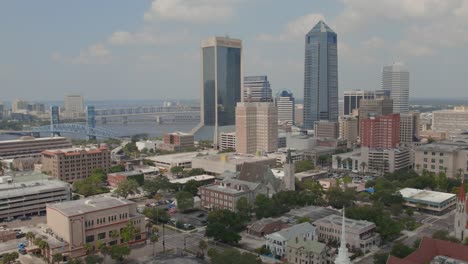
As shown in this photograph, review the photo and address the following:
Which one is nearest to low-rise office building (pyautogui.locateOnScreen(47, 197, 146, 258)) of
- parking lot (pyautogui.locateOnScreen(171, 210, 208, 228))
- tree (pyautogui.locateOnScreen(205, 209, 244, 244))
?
parking lot (pyautogui.locateOnScreen(171, 210, 208, 228))

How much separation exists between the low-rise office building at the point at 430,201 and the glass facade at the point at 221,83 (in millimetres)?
76035

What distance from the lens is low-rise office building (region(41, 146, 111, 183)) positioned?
65.5 metres

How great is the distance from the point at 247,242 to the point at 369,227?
11.3m

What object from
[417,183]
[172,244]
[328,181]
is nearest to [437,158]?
[417,183]

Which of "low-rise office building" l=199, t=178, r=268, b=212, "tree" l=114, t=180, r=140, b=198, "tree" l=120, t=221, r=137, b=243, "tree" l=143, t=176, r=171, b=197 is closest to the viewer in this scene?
"tree" l=120, t=221, r=137, b=243

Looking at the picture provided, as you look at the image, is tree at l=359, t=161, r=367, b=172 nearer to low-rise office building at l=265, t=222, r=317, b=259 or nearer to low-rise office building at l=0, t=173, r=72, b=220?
low-rise office building at l=265, t=222, r=317, b=259

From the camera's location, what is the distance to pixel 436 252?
27812mm

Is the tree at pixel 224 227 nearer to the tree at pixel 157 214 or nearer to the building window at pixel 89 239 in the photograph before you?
the tree at pixel 157 214

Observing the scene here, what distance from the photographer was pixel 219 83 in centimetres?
12144

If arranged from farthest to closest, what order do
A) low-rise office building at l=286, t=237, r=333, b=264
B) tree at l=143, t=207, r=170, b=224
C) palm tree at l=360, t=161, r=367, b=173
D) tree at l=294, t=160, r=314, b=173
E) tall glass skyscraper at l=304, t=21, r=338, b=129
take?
tall glass skyscraper at l=304, t=21, r=338, b=129
palm tree at l=360, t=161, r=367, b=173
tree at l=294, t=160, r=314, b=173
tree at l=143, t=207, r=170, b=224
low-rise office building at l=286, t=237, r=333, b=264

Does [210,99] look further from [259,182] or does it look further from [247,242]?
[247,242]

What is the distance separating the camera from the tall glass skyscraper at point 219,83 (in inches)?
4737

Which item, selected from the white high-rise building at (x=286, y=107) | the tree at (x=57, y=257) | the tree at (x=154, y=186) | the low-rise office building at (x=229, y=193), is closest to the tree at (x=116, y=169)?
the tree at (x=154, y=186)

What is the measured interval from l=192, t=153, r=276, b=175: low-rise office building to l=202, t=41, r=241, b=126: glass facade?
47.2m
